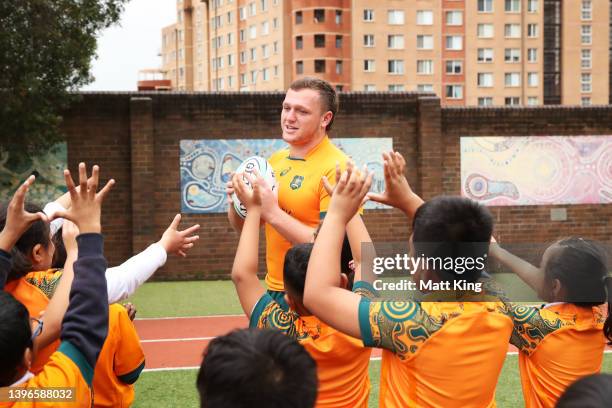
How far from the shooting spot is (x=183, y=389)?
6.50 metres

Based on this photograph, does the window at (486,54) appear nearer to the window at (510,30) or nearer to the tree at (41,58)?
the window at (510,30)

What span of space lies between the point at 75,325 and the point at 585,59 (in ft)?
273

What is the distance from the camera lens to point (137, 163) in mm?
13852

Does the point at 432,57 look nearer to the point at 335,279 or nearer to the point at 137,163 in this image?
the point at 137,163

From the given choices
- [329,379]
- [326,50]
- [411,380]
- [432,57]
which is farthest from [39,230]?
[432,57]

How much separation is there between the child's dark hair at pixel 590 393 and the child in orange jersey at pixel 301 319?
1.37m

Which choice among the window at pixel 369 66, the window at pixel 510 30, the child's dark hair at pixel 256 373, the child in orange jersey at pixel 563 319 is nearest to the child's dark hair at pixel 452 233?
the child in orange jersey at pixel 563 319

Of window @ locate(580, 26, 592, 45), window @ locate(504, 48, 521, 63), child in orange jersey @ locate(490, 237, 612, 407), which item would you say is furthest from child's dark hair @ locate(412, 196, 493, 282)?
window @ locate(580, 26, 592, 45)

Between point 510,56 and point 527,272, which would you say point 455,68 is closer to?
point 510,56

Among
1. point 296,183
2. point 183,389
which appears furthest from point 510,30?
point 296,183

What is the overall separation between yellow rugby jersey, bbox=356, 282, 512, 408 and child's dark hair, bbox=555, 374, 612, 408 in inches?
33.6

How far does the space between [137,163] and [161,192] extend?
2.18 feet

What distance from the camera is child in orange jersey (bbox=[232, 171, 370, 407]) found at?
2.97m

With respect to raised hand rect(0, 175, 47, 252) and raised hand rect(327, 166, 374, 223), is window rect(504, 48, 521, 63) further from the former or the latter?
raised hand rect(0, 175, 47, 252)
